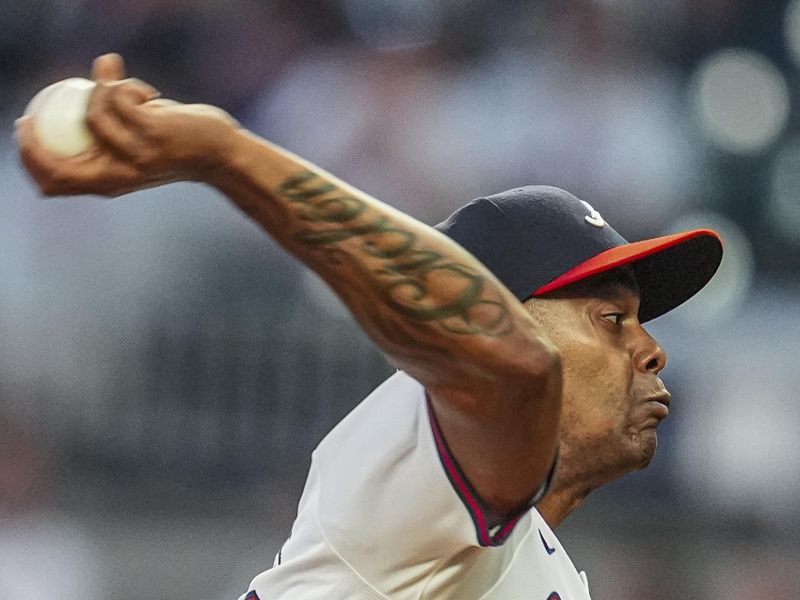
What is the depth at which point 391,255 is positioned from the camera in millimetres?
1195

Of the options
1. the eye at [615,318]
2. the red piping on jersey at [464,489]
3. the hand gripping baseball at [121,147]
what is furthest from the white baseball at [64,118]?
the eye at [615,318]

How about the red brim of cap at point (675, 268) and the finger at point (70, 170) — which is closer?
the finger at point (70, 170)

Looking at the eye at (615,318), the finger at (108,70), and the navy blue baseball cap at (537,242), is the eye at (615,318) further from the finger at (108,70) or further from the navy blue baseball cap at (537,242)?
the finger at (108,70)

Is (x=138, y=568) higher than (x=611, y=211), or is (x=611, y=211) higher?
(x=611, y=211)

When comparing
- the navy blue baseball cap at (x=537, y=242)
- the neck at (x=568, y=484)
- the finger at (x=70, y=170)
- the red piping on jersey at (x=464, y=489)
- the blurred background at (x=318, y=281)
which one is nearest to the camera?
the finger at (x=70, y=170)

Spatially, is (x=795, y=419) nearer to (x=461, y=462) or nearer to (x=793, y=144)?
(x=793, y=144)

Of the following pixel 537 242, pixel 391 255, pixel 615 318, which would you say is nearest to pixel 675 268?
pixel 615 318

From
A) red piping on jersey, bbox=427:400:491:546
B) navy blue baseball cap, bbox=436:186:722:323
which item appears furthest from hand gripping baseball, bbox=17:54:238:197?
navy blue baseball cap, bbox=436:186:722:323

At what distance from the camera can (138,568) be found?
169 inches

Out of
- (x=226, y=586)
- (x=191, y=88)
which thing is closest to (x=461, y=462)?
(x=226, y=586)

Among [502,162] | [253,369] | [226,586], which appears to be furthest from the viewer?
[502,162]

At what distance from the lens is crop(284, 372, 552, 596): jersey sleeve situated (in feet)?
4.44

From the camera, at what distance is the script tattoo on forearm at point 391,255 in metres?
1.19

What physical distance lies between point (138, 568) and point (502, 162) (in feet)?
6.63
